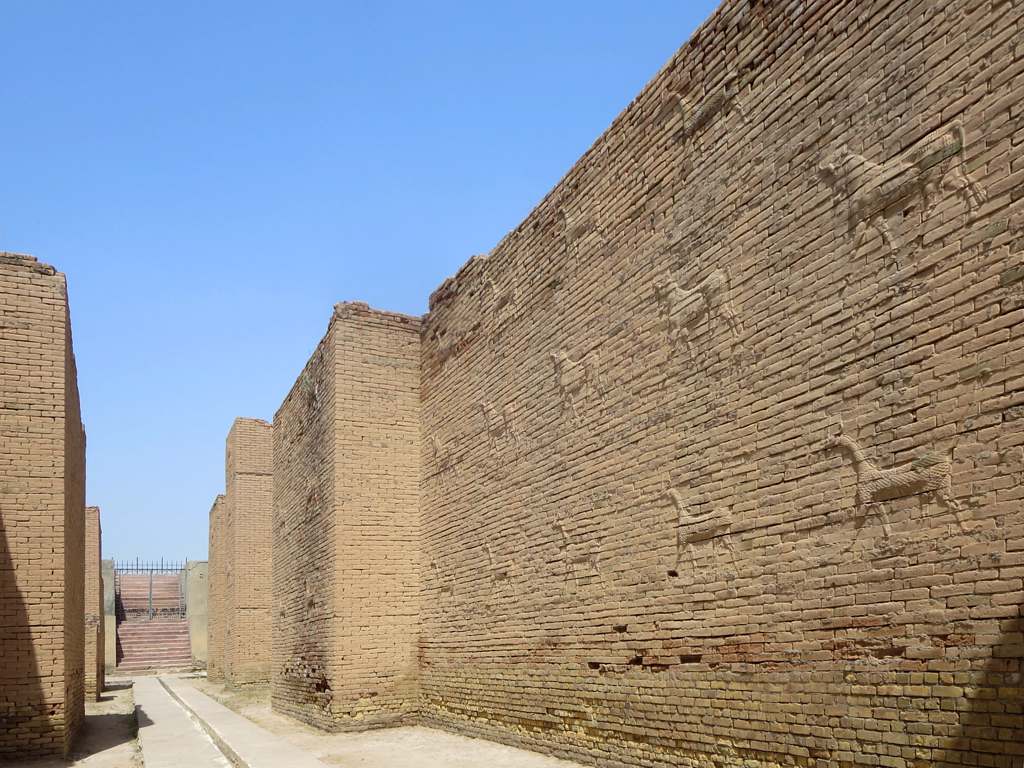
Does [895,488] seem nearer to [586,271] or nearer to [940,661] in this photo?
[940,661]

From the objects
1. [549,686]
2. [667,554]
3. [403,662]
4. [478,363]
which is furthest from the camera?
[403,662]

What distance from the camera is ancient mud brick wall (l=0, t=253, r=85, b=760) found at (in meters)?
8.71

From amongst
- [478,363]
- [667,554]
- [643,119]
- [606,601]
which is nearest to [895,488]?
[667,554]

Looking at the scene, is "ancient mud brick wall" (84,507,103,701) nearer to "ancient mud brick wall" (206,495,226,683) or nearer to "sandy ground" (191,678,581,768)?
"ancient mud brick wall" (206,495,226,683)

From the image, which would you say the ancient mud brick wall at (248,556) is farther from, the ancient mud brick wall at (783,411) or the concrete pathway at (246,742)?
the ancient mud brick wall at (783,411)

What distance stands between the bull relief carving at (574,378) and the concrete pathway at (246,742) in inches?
132

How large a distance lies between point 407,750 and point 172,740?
3.19m

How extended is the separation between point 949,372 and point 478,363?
19.1 ft

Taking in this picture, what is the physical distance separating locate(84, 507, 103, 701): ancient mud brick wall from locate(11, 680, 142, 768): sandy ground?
837mm

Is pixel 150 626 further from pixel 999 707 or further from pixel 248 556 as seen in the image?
pixel 999 707

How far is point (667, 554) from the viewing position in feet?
20.7

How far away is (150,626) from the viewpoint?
34781 millimetres

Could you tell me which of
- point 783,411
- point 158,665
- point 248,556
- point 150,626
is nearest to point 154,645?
point 150,626

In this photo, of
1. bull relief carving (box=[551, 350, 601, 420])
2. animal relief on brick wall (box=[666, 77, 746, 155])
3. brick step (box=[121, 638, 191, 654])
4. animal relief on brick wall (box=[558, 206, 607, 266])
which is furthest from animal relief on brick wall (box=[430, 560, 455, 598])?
brick step (box=[121, 638, 191, 654])
